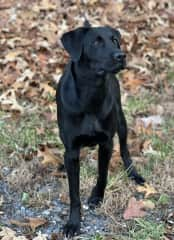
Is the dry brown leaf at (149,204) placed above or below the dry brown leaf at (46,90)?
below

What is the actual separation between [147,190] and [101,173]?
0.51 m

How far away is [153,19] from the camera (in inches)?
323

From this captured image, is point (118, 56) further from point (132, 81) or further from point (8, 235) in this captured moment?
point (132, 81)

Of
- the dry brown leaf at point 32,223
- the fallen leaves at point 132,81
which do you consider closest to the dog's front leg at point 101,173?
the dry brown leaf at point 32,223

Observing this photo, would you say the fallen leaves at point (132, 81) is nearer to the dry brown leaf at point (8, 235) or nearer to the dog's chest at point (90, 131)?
the dog's chest at point (90, 131)

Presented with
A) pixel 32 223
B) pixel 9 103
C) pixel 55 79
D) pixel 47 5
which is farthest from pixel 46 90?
pixel 32 223

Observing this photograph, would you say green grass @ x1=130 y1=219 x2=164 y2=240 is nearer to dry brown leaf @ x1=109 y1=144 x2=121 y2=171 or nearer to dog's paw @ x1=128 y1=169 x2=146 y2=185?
dog's paw @ x1=128 y1=169 x2=146 y2=185

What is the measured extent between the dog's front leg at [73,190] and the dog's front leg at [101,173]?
239 millimetres

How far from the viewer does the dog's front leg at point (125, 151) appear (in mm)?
4883

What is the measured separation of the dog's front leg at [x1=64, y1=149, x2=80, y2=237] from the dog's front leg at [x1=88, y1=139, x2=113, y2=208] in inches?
9.4

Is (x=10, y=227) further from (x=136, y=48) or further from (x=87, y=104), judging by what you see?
(x=136, y=48)

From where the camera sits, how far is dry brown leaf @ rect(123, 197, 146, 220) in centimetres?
438

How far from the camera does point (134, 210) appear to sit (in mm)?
4434

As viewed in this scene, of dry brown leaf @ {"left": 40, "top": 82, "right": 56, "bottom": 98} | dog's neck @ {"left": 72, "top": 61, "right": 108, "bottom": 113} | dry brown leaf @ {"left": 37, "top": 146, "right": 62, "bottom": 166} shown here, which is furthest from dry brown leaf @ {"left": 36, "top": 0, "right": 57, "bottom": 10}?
dog's neck @ {"left": 72, "top": 61, "right": 108, "bottom": 113}
